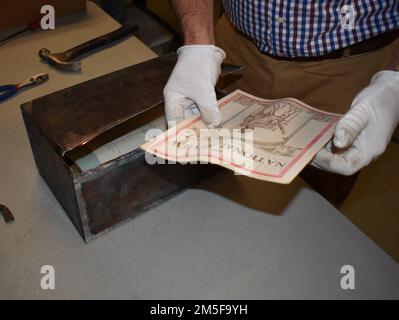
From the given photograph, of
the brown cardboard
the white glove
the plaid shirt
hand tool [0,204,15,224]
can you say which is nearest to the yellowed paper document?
the white glove

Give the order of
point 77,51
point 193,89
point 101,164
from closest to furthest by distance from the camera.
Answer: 1. point 101,164
2. point 193,89
3. point 77,51

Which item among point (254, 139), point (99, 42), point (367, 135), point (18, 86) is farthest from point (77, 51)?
point (367, 135)

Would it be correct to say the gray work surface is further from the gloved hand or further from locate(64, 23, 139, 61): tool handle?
locate(64, 23, 139, 61): tool handle

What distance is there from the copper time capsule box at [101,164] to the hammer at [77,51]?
29 centimetres

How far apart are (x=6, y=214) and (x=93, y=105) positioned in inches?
9.2

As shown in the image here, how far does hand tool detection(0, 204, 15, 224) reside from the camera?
0.64 meters

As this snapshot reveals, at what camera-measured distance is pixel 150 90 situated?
71cm

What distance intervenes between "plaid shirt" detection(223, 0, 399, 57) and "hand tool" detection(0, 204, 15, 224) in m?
0.61

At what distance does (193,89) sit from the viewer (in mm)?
693

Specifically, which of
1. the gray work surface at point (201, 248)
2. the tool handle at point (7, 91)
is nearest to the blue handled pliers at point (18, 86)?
the tool handle at point (7, 91)

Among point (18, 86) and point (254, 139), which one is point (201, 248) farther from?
point (18, 86)

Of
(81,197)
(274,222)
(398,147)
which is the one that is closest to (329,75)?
(274,222)

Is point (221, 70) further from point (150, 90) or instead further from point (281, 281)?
point (281, 281)

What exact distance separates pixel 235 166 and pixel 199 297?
21 centimetres
